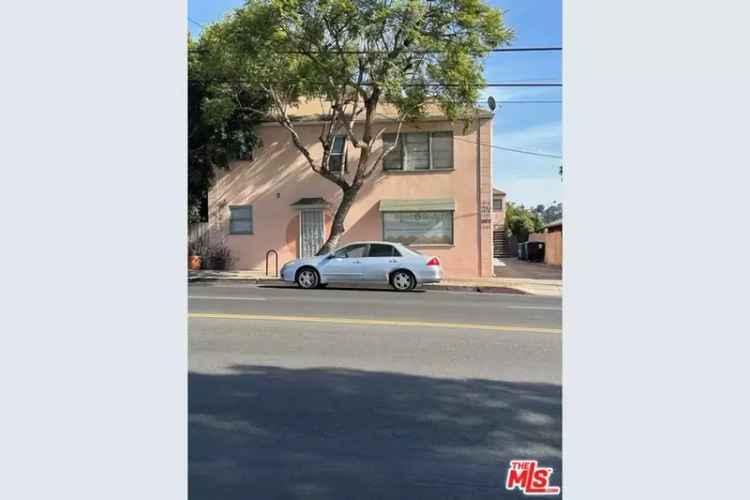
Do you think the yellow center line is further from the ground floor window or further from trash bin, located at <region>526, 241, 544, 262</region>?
trash bin, located at <region>526, 241, 544, 262</region>

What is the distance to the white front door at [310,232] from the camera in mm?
18594

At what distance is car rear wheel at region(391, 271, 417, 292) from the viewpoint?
45.3 feet

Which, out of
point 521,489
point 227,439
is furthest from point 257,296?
point 521,489

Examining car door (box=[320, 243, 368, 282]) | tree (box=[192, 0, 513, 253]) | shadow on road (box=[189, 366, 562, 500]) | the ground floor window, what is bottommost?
shadow on road (box=[189, 366, 562, 500])

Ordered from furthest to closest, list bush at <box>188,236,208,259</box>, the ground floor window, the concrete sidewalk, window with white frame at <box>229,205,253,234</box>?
window with white frame at <box>229,205,253,234</box>, bush at <box>188,236,208,259</box>, the ground floor window, the concrete sidewalk

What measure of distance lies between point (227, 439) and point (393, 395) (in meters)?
1.55

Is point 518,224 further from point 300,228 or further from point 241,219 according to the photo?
point 241,219

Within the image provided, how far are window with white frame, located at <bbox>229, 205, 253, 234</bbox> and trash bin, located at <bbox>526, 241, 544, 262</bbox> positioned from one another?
43.9 feet

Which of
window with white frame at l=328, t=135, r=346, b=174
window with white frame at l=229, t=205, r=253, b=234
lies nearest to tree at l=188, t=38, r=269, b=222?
window with white frame at l=229, t=205, r=253, b=234

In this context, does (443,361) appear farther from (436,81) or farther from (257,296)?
(436,81)

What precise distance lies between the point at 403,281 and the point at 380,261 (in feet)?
2.41

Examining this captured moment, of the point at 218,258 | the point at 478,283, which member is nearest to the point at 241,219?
the point at 218,258

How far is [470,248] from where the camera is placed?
17.9 m

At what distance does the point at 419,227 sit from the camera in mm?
18172
